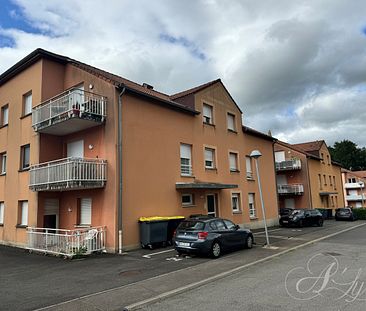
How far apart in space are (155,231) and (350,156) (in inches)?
3254

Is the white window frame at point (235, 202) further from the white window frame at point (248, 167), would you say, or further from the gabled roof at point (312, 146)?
the gabled roof at point (312, 146)

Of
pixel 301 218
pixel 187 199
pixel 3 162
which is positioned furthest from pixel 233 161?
pixel 3 162

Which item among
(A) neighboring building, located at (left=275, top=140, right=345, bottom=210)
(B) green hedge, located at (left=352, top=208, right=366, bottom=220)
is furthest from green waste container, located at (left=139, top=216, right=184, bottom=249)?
(B) green hedge, located at (left=352, top=208, right=366, bottom=220)

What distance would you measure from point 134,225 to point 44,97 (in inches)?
321

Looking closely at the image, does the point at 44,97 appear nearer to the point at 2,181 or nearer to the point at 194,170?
the point at 2,181

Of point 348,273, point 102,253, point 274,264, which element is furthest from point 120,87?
point 348,273

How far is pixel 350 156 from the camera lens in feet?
275

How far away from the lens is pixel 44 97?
16.6 m

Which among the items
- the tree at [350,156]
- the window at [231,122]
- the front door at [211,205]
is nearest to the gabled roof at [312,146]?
the window at [231,122]

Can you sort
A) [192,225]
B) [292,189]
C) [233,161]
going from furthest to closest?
1. [292,189]
2. [233,161]
3. [192,225]

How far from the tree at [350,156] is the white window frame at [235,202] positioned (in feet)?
233

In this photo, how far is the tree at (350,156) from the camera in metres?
83.6

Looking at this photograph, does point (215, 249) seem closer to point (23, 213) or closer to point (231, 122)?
point (23, 213)

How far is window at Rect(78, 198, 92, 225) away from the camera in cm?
1510
